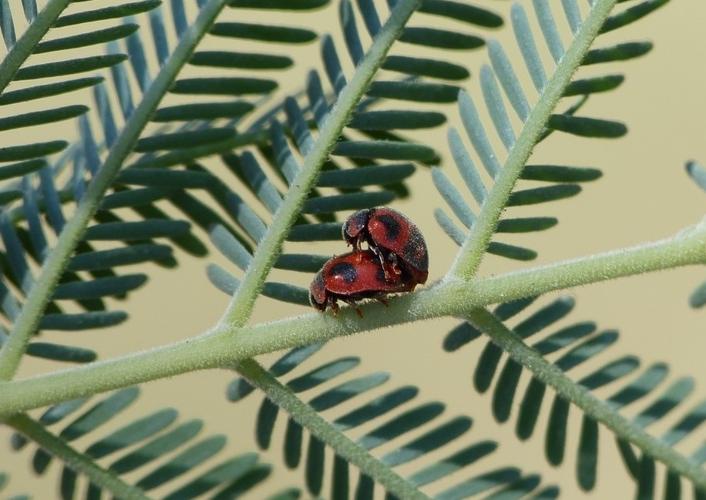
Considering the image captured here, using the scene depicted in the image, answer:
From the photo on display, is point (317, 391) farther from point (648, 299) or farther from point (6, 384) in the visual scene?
point (648, 299)

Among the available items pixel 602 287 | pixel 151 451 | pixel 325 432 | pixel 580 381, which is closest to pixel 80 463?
pixel 151 451

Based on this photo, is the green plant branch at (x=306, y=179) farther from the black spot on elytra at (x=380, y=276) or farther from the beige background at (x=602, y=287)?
the beige background at (x=602, y=287)

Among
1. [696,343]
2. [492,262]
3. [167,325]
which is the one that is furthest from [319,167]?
[696,343]

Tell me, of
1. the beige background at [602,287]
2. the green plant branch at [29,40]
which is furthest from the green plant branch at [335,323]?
the beige background at [602,287]

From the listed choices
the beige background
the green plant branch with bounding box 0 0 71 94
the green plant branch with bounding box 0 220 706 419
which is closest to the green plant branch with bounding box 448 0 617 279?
the green plant branch with bounding box 0 220 706 419

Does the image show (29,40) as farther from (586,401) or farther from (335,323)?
(586,401)

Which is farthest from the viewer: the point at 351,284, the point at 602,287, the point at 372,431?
the point at 602,287

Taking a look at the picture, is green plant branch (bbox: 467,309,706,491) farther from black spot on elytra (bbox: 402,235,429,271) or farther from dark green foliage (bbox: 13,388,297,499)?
dark green foliage (bbox: 13,388,297,499)
